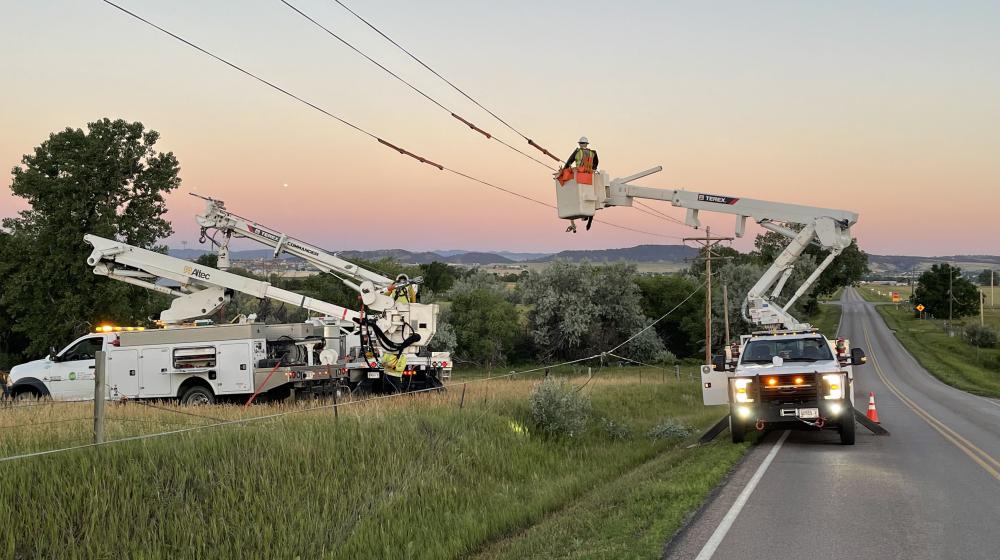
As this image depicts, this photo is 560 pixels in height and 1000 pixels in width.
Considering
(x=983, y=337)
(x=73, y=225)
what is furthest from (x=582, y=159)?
(x=983, y=337)

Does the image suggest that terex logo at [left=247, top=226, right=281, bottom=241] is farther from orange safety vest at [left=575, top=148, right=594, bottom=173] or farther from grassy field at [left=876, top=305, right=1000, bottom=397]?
grassy field at [left=876, top=305, right=1000, bottom=397]

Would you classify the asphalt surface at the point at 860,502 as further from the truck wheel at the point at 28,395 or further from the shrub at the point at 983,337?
the shrub at the point at 983,337

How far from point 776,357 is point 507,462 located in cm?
576

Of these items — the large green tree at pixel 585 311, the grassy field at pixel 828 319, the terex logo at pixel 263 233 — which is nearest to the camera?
the terex logo at pixel 263 233

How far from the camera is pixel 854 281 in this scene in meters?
132

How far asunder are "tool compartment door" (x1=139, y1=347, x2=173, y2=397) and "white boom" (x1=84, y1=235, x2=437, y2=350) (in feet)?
11.3

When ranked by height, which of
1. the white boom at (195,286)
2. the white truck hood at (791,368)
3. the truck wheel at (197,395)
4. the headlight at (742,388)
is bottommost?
the truck wheel at (197,395)

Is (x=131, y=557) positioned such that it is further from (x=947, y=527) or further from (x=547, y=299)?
(x=547, y=299)

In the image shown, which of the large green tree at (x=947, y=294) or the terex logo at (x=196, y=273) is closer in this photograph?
the terex logo at (x=196, y=273)

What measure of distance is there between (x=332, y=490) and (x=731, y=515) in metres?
4.71

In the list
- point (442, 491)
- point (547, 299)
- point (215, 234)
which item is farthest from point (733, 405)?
point (547, 299)

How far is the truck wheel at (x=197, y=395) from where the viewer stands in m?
19.7

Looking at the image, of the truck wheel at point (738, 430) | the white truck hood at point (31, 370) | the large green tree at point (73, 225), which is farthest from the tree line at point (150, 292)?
the truck wheel at point (738, 430)

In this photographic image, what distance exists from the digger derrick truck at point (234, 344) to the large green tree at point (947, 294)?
10925 cm
